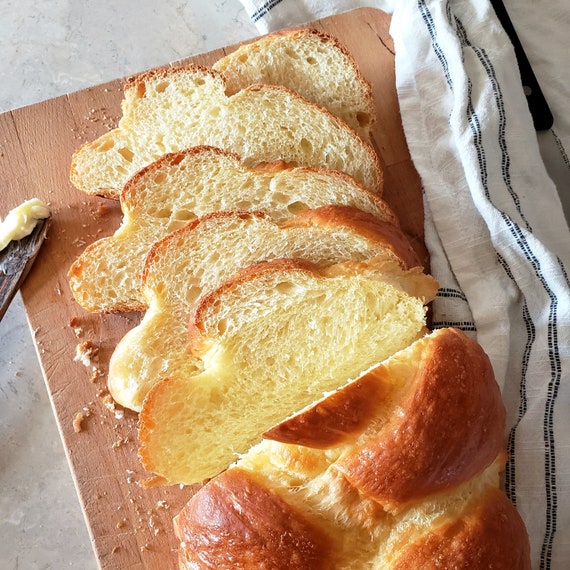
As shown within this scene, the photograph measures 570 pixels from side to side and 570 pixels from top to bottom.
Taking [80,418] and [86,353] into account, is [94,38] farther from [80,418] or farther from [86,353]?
[80,418]

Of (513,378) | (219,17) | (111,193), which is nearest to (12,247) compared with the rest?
(111,193)

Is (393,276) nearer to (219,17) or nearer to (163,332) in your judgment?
(163,332)

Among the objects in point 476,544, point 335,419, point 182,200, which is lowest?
point 476,544

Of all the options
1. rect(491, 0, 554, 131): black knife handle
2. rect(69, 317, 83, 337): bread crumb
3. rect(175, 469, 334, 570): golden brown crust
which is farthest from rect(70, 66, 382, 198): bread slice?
rect(175, 469, 334, 570): golden brown crust

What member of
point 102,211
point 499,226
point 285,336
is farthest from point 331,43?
point 285,336

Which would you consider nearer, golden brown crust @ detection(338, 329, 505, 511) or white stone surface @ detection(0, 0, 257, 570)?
golden brown crust @ detection(338, 329, 505, 511)

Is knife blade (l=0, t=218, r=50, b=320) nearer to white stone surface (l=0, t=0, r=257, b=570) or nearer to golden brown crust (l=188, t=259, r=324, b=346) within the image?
white stone surface (l=0, t=0, r=257, b=570)

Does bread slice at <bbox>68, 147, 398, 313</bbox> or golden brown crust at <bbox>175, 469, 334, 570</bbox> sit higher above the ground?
bread slice at <bbox>68, 147, 398, 313</bbox>

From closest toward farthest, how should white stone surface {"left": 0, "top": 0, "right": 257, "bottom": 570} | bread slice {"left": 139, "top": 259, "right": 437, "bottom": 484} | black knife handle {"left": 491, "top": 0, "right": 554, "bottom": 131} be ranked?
bread slice {"left": 139, "top": 259, "right": 437, "bottom": 484} → black knife handle {"left": 491, "top": 0, "right": 554, "bottom": 131} → white stone surface {"left": 0, "top": 0, "right": 257, "bottom": 570}
